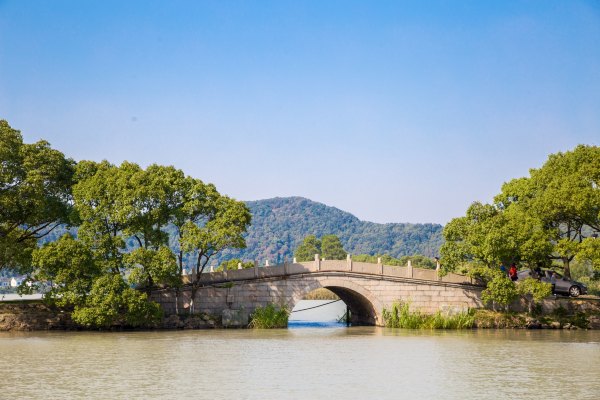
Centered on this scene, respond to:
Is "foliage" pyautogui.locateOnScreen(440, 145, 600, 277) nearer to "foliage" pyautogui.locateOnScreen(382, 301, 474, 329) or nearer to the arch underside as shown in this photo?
"foliage" pyautogui.locateOnScreen(382, 301, 474, 329)

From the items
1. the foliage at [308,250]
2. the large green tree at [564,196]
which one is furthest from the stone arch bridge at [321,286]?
the foliage at [308,250]

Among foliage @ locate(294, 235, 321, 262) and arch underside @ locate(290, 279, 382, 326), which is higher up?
foliage @ locate(294, 235, 321, 262)

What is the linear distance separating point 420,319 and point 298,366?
17.5 metres

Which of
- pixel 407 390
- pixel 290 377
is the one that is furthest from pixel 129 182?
pixel 407 390

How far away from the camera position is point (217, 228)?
4072cm

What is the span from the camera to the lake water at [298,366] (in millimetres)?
21719

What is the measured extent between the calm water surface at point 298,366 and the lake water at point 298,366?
4 centimetres

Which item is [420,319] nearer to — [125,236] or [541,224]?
[541,224]

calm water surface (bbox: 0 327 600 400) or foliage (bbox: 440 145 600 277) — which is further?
foliage (bbox: 440 145 600 277)

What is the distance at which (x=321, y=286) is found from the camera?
43.3 metres

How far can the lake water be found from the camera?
71.3 feet

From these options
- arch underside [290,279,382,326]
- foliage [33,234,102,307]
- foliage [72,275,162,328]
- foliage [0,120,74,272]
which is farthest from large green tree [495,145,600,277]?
foliage [0,120,74,272]

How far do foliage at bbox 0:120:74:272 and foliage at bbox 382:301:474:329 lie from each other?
19.5 m

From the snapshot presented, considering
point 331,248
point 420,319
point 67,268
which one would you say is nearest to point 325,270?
point 420,319
